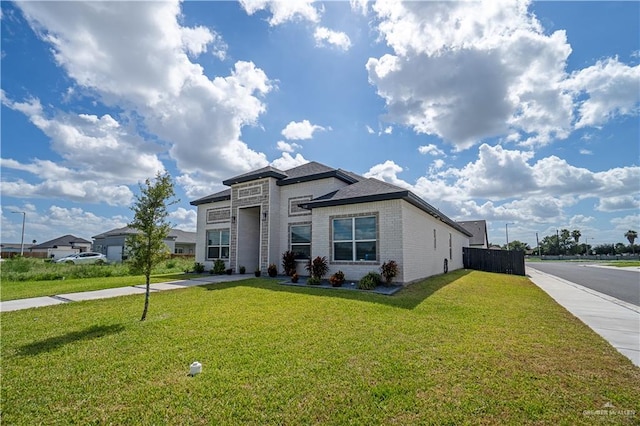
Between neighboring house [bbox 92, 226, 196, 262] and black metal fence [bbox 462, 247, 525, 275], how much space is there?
33716 millimetres

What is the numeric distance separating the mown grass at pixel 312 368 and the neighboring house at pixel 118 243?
115 ft

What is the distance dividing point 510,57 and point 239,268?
1693 cm

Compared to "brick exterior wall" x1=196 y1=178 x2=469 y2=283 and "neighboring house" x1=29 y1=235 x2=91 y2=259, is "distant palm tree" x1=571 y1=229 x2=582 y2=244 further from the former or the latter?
"neighboring house" x1=29 y1=235 x2=91 y2=259

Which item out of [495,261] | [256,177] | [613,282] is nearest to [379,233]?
[256,177]

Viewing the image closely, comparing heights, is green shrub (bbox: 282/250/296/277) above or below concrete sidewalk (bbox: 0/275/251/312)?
above

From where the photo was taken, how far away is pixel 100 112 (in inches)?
535

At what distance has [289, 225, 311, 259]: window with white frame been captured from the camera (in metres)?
14.9

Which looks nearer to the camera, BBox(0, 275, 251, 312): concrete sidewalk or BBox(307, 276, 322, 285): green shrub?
BBox(0, 275, 251, 312): concrete sidewalk

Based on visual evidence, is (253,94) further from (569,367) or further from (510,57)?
(569,367)

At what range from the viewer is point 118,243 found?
40.5 metres

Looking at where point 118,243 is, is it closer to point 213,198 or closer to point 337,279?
point 213,198

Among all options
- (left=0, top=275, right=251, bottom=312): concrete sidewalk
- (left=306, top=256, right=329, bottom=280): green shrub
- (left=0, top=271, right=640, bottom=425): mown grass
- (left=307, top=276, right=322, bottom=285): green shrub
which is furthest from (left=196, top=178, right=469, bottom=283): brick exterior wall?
(left=0, top=275, right=251, bottom=312): concrete sidewalk

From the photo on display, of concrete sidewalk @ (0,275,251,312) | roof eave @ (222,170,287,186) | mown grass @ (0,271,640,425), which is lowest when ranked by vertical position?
concrete sidewalk @ (0,275,251,312)

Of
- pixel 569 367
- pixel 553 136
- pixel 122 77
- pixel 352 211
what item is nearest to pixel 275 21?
pixel 122 77
